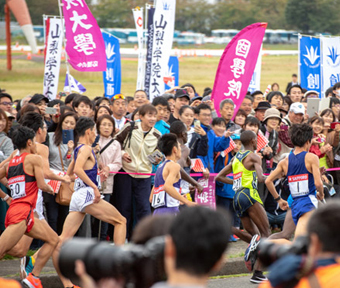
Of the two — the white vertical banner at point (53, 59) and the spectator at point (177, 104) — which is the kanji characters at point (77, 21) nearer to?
the white vertical banner at point (53, 59)

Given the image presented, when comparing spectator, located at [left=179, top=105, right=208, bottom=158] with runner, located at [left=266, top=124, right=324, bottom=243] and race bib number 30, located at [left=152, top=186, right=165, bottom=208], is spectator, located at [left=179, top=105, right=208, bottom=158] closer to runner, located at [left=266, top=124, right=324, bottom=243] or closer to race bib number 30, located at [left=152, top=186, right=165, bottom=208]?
race bib number 30, located at [left=152, top=186, right=165, bottom=208]

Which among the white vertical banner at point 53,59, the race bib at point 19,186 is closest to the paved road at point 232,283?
the race bib at point 19,186

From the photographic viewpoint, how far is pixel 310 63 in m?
15.3

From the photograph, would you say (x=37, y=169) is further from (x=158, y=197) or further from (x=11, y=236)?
(x=158, y=197)

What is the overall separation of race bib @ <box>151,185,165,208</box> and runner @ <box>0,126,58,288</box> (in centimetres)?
127

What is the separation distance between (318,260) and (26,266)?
4.51 meters

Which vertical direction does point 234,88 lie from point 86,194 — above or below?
above

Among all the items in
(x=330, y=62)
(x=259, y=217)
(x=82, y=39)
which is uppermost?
(x=82, y=39)

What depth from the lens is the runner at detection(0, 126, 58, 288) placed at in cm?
631

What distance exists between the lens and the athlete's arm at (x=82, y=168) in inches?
272

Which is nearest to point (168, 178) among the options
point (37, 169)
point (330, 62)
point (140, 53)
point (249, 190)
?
point (249, 190)

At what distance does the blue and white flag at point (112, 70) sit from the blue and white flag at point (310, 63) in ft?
14.2

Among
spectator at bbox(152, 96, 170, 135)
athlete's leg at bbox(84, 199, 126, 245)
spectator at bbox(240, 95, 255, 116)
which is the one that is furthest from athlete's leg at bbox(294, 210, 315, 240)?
spectator at bbox(240, 95, 255, 116)

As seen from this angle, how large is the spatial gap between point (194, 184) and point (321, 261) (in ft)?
17.0
